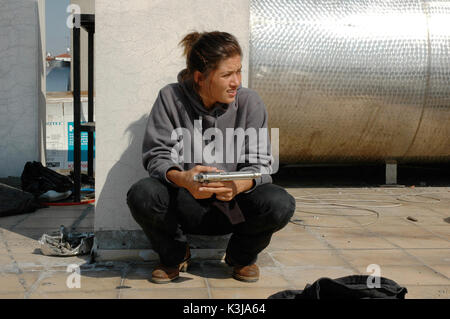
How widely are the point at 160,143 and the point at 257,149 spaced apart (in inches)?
17.0

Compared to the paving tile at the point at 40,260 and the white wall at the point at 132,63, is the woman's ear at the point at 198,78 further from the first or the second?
the paving tile at the point at 40,260

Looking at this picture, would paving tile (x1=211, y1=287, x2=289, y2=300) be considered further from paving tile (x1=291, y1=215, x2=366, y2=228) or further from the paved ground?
paving tile (x1=291, y1=215, x2=366, y2=228)

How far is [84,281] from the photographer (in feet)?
8.05

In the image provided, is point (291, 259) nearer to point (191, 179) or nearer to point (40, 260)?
point (191, 179)

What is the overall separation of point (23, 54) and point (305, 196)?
3.10m

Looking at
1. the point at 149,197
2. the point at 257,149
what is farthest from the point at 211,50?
the point at 149,197

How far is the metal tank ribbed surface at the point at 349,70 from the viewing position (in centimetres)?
511

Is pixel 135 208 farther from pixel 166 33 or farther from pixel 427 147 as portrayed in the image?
pixel 427 147

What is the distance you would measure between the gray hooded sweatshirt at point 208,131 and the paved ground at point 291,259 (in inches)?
20.2

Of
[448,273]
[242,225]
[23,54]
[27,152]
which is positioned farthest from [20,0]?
[448,273]

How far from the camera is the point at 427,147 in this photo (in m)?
5.59

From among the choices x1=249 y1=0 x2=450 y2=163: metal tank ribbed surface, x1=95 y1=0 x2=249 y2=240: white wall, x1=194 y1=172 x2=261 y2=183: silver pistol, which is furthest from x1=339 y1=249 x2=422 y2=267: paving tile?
x1=249 y1=0 x2=450 y2=163: metal tank ribbed surface

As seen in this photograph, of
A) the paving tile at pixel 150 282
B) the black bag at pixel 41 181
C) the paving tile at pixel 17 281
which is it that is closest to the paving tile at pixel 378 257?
the paving tile at pixel 150 282

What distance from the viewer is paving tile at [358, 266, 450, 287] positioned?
252cm
